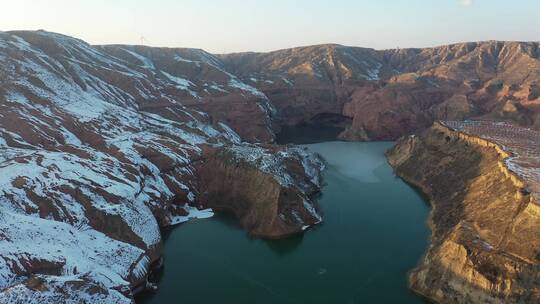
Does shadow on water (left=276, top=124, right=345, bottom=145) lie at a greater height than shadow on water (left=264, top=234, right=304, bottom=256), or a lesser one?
lesser

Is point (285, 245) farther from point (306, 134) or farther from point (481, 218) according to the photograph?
point (306, 134)

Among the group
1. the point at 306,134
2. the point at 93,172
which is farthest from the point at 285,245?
the point at 306,134

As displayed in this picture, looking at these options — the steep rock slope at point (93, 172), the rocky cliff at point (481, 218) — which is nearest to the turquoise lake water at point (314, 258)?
the steep rock slope at point (93, 172)

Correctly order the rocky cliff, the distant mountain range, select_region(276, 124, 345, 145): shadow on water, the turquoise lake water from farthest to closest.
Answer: select_region(276, 124, 345, 145): shadow on water
the turquoise lake water
the distant mountain range
the rocky cliff

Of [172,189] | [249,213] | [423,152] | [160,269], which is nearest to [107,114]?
[172,189]

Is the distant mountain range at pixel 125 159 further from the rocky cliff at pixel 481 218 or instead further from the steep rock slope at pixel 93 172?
the rocky cliff at pixel 481 218

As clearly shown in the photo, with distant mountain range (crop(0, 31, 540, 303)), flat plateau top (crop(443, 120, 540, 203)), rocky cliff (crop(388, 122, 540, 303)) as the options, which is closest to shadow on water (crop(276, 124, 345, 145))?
distant mountain range (crop(0, 31, 540, 303))

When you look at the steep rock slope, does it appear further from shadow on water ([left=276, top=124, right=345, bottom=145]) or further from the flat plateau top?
the flat plateau top
